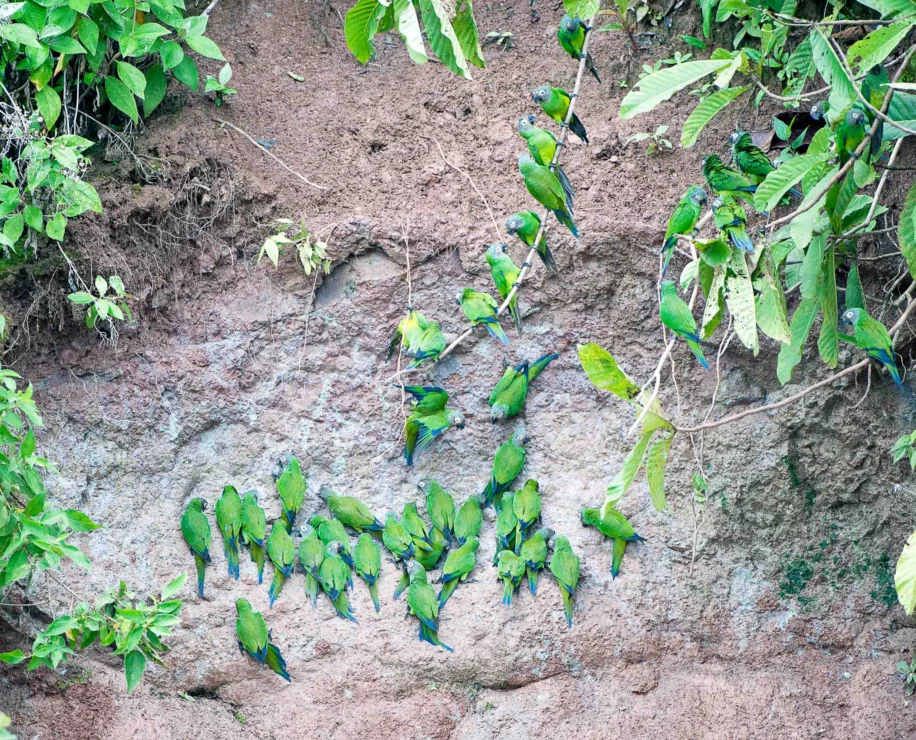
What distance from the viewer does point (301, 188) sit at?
4.33 metres

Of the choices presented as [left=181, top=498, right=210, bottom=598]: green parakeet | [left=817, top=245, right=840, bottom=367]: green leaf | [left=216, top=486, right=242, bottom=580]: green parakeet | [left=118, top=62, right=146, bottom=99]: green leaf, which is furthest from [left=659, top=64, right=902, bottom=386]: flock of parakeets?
[left=118, top=62, right=146, bottom=99]: green leaf

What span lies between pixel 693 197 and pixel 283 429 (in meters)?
1.98

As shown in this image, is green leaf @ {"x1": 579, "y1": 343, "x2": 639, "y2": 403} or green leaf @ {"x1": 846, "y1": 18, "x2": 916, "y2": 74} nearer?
green leaf @ {"x1": 846, "y1": 18, "x2": 916, "y2": 74}

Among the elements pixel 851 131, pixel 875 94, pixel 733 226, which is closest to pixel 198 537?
pixel 733 226

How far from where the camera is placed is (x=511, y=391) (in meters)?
4.05

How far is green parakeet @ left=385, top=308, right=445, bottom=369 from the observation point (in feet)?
13.0

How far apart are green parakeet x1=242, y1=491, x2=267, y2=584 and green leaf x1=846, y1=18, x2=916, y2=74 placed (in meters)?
2.78

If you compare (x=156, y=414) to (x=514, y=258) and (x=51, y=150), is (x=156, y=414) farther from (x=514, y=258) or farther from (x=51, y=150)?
(x=514, y=258)

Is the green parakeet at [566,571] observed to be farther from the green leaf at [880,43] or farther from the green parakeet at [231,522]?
the green leaf at [880,43]

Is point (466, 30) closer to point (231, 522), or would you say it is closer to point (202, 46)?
point (202, 46)

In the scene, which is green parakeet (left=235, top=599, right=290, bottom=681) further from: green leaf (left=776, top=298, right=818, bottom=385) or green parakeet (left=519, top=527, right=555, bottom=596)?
green leaf (left=776, top=298, right=818, bottom=385)

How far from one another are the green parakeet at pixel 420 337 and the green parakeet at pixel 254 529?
901 mm

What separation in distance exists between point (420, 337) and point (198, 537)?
4.06 feet

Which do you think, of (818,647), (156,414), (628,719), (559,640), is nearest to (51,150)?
(156,414)
